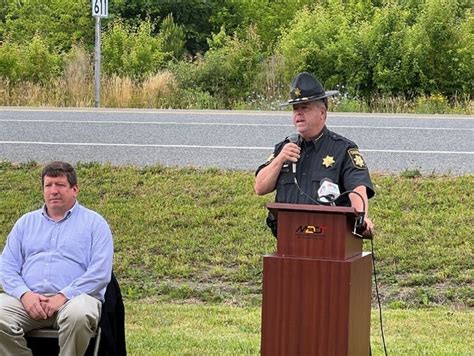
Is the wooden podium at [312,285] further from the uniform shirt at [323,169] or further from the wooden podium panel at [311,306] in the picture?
the uniform shirt at [323,169]

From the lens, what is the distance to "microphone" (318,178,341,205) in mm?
4891

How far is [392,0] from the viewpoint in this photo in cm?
2133

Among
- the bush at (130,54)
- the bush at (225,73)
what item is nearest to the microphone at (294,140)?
the bush at (225,73)

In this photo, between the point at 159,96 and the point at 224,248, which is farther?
the point at 159,96

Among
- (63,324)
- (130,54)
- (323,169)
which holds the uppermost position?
(130,54)

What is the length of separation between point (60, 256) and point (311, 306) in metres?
1.73

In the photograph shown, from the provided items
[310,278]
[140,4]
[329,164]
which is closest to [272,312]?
[310,278]

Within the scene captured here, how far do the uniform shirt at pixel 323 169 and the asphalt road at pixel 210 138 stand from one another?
494cm

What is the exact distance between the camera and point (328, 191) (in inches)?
193

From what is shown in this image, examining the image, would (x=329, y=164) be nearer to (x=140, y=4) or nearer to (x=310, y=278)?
(x=310, y=278)

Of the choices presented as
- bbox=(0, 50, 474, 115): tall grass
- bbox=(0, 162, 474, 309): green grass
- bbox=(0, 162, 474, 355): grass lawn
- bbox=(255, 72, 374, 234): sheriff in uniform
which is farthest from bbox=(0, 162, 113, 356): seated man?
bbox=(0, 50, 474, 115): tall grass

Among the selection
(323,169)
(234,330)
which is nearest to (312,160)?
(323,169)

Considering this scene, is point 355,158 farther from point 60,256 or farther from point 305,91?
point 60,256

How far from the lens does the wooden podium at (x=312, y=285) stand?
452cm
